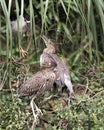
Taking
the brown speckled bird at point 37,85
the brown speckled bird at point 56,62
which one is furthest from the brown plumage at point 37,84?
the brown speckled bird at point 56,62

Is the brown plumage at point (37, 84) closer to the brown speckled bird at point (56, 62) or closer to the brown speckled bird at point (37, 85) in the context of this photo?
the brown speckled bird at point (37, 85)

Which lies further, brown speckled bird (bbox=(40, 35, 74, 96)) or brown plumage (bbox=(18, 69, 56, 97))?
brown speckled bird (bbox=(40, 35, 74, 96))

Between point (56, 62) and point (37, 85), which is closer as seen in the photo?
point (37, 85)

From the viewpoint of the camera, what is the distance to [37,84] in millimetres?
2299

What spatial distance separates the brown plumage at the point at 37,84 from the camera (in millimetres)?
2289

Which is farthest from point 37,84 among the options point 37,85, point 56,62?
point 56,62

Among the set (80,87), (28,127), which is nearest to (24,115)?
(28,127)

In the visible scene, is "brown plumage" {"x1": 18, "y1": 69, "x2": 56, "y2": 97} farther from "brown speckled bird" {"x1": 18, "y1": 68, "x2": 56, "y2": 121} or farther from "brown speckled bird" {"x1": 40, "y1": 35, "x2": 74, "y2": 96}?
"brown speckled bird" {"x1": 40, "y1": 35, "x2": 74, "y2": 96}

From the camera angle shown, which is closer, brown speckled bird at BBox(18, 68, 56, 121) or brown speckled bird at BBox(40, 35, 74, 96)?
brown speckled bird at BBox(18, 68, 56, 121)

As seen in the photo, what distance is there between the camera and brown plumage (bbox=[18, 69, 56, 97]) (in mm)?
2289

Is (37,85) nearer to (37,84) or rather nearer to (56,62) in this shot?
(37,84)

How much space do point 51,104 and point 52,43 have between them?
383 mm

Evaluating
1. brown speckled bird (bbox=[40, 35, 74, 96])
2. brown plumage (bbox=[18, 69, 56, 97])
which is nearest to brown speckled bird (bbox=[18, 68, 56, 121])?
brown plumage (bbox=[18, 69, 56, 97])

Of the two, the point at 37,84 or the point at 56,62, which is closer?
the point at 37,84
